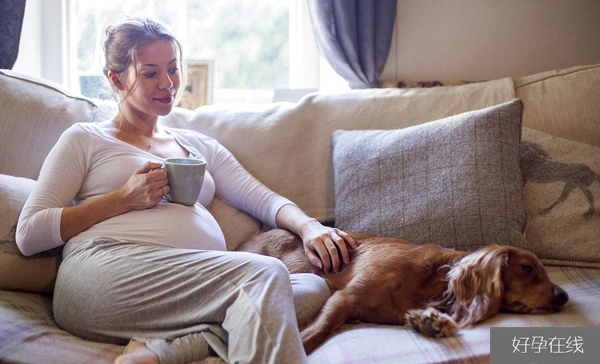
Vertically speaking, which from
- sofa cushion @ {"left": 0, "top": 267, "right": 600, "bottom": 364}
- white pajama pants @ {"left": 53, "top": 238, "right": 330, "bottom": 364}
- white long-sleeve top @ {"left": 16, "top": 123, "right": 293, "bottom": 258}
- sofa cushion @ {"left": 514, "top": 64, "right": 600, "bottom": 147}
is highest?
sofa cushion @ {"left": 514, "top": 64, "right": 600, "bottom": 147}

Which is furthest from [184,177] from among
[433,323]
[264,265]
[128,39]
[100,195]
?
[433,323]

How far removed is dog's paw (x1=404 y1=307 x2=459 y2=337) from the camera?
133cm

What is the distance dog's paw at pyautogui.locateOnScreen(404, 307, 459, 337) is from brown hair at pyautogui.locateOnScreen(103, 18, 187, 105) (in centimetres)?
109

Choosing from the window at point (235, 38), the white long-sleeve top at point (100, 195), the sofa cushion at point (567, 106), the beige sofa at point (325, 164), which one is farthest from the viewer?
the window at point (235, 38)

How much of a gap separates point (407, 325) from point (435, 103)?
97 centimetres

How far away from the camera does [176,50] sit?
6.15ft

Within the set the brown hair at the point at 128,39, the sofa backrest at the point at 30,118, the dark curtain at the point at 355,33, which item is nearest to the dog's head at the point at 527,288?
the brown hair at the point at 128,39

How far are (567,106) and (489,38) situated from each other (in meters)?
0.77

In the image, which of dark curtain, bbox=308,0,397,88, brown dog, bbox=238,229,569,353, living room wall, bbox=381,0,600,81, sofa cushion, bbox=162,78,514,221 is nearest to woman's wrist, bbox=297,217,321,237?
brown dog, bbox=238,229,569,353

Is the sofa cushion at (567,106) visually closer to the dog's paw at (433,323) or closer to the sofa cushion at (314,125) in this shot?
the sofa cushion at (314,125)

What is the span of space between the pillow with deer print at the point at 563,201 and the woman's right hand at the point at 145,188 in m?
1.14

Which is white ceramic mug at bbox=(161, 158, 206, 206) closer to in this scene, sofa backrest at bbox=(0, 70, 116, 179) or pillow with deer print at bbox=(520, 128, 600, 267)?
sofa backrest at bbox=(0, 70, 116, 179)

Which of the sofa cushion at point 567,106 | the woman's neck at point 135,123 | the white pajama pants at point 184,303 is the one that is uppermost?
the sofa cushion at point 567,106

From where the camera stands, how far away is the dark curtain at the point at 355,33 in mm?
2555
